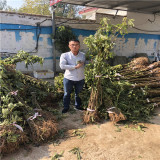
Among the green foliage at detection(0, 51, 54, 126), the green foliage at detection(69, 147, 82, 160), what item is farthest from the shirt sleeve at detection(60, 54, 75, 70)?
the green foliage at detection(69, 147, 82, 160)

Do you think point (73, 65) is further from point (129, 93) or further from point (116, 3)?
point (116, 3)

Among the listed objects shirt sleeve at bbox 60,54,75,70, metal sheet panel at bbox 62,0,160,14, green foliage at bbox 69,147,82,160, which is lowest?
green foliage at bbox 69,147,82,160

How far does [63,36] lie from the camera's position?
669 centimetres

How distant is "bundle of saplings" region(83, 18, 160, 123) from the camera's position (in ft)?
9.52

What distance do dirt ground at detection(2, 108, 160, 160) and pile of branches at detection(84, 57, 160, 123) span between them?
274mm

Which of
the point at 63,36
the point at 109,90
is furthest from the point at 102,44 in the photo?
the point at 63,36

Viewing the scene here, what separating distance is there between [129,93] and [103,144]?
5.27ft

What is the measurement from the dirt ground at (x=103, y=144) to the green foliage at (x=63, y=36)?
437cm

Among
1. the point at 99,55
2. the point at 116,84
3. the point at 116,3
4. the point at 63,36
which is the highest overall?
the point at 116,3

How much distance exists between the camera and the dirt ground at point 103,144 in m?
2.36

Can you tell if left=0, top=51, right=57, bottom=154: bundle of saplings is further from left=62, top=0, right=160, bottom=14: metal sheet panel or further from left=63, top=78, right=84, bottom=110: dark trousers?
left=62, top=0, right=160, bottom=14: metal sheet panel

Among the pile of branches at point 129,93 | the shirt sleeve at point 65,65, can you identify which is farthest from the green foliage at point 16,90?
the pile of branches at point 129,93

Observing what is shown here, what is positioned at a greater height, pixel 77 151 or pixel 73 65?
pixel 73 65

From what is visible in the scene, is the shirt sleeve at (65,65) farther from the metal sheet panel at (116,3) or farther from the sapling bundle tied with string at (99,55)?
the metal sheet panel at (116,3)
